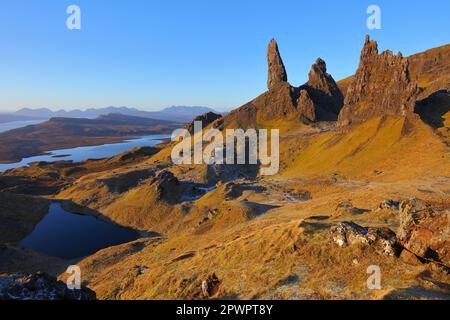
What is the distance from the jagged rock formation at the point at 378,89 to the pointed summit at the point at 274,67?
7523 centimetres

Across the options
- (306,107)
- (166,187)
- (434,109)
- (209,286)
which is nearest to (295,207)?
(209,286)

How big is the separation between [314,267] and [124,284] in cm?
2280

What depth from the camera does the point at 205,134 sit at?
169750 millimetres

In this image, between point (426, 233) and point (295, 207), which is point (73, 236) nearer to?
Answer: point (295, 207)

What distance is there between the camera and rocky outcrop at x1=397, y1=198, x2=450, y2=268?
20844 millimetres

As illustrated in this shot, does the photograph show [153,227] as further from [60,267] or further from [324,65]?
[324,65]

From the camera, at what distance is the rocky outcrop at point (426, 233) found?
20.8 meters

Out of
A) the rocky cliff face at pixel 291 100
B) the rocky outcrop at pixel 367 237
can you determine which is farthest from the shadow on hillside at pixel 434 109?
the rocky outcrop at pixel 367 237

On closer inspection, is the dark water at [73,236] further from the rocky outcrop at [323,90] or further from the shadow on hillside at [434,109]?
the rocky outcrop at [323,90]

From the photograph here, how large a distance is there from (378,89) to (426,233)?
323ft

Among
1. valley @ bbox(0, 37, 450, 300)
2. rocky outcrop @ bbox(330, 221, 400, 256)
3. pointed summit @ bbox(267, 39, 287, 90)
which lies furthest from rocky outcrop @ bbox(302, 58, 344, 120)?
rocky outcrop @ bbox(330, 221, 400, 256)

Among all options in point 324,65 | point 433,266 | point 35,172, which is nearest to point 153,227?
point 433,266

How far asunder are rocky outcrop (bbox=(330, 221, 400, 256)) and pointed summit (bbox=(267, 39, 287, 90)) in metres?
171

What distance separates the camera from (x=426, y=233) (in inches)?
858
